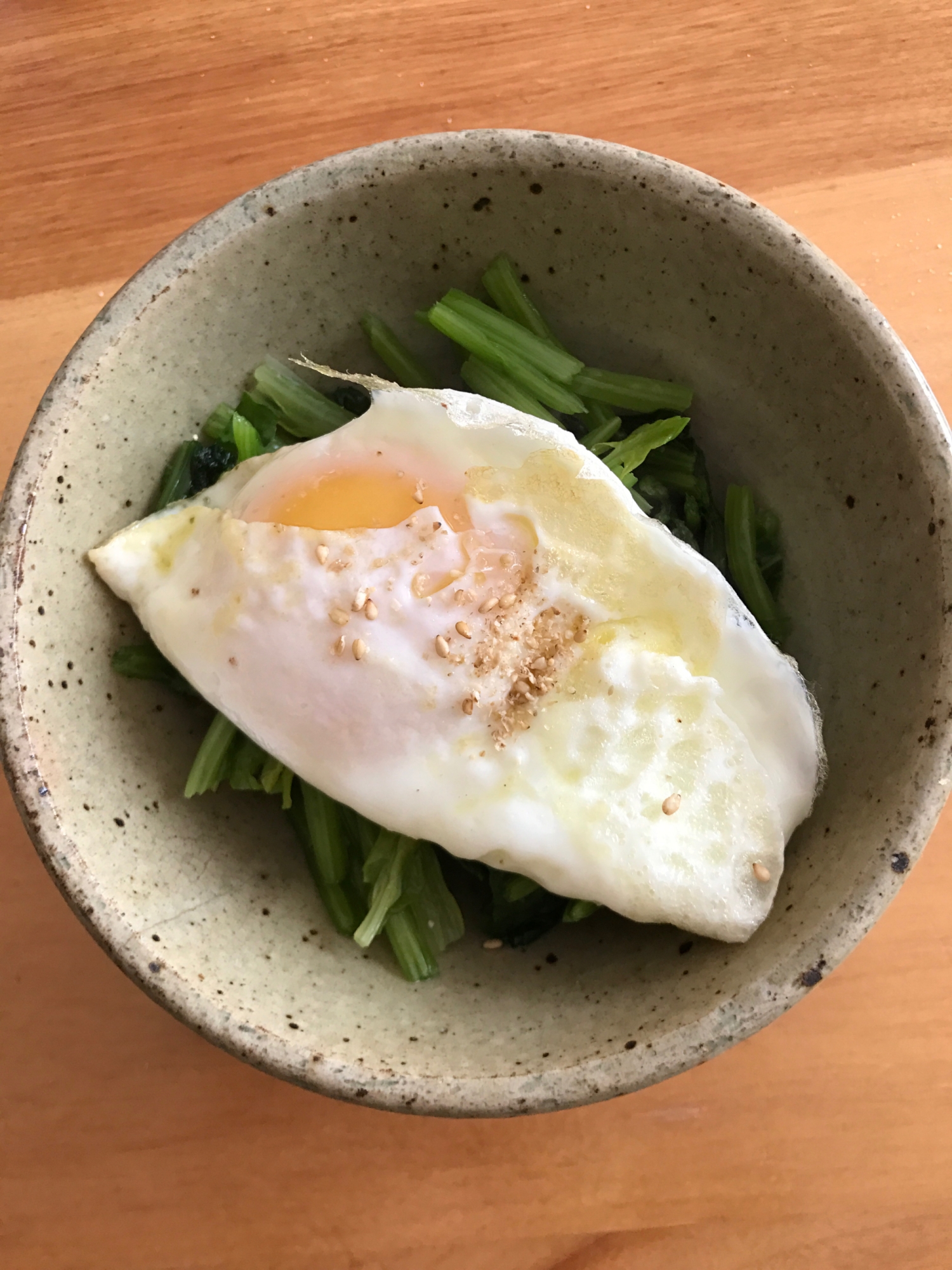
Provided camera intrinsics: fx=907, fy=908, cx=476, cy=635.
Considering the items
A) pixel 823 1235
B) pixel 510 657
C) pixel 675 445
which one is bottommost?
pixel 823 1235

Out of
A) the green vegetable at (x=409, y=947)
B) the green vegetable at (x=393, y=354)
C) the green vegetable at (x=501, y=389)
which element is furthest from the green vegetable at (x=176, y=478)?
the green vegetable at (x=409, y=947)

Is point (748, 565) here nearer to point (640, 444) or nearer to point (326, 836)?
point (640, 444)

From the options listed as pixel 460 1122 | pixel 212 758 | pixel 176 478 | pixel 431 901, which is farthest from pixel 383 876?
pixel 176 478

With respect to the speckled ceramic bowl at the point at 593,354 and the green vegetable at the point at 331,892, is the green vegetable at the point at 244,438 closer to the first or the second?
the speckled ceramic bowl at the point at 593,354

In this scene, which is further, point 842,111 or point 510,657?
point 842,111

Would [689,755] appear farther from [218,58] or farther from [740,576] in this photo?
[218,58]

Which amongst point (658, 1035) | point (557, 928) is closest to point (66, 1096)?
point (557, 928)
